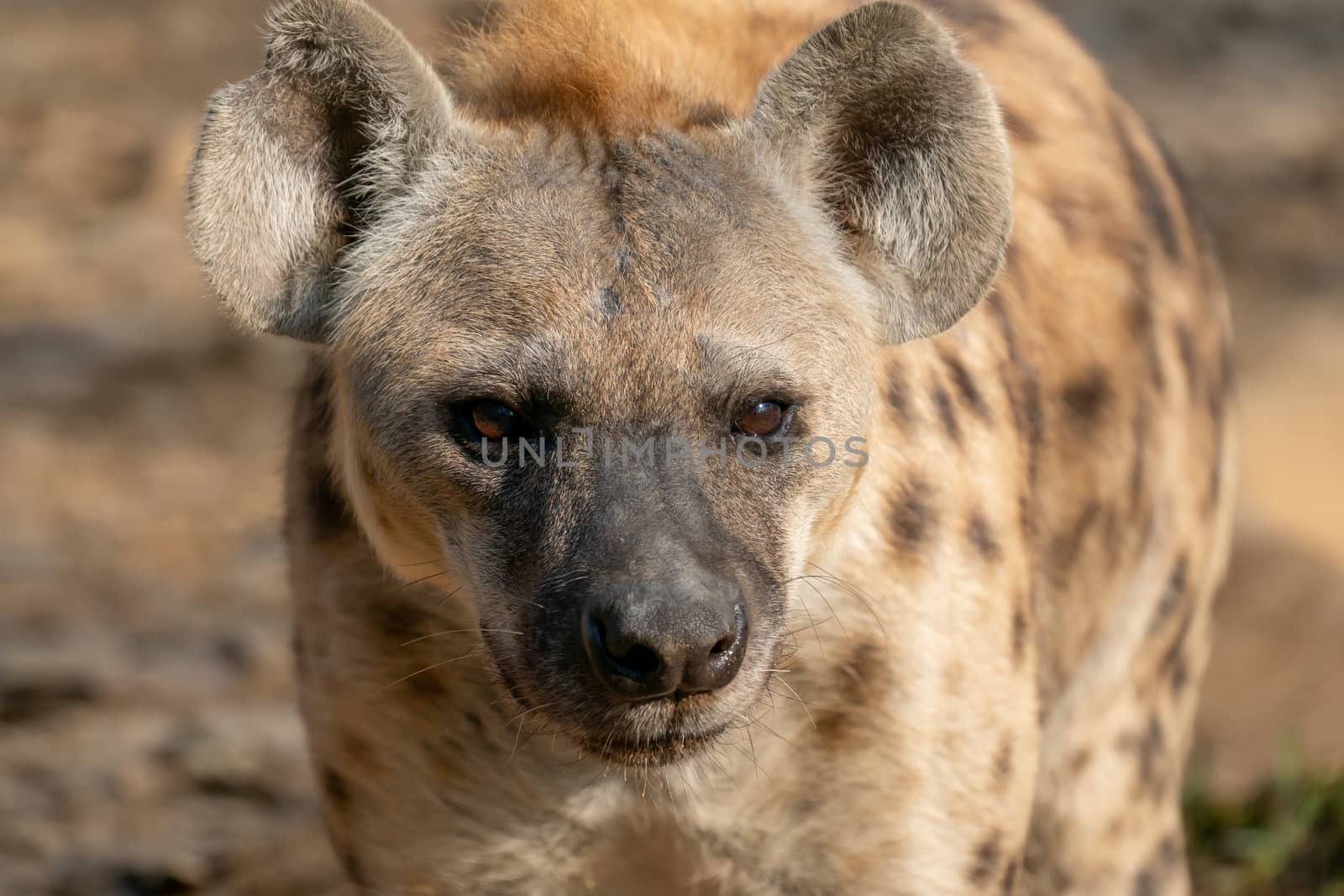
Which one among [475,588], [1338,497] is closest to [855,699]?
[475,588]

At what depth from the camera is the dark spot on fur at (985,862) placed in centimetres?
213

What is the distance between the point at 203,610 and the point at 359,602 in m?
2.22

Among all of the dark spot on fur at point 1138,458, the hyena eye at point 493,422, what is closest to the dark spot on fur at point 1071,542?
the dark spot on fur at point 1138,458

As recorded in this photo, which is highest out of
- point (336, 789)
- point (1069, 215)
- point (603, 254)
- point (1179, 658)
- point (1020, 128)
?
point (1020, 128)

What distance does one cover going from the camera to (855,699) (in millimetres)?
2090

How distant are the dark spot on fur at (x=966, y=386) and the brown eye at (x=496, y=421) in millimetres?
678

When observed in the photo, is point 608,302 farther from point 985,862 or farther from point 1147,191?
point 1147,191

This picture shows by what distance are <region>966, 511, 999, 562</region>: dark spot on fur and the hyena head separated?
23 cm

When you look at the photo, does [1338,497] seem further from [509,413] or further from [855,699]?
[509,413]

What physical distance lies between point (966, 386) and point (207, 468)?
10.4ft

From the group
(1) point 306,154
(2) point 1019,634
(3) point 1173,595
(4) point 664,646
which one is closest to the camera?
(4) point 664,646

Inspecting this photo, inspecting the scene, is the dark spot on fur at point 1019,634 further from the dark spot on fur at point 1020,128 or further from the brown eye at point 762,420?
the dark spot on fur at point 1020,128

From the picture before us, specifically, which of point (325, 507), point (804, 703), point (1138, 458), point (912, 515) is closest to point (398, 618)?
point (325, 507)

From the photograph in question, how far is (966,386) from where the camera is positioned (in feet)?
7.48
